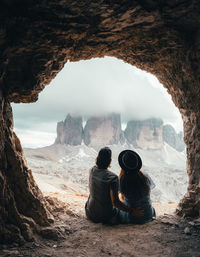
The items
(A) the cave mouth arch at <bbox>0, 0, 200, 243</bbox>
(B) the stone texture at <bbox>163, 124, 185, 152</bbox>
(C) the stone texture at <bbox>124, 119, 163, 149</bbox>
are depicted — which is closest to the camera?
(A) the cave mouth arch at <bbox>0, 0, 200, 243</bbox>

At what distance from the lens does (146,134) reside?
105m

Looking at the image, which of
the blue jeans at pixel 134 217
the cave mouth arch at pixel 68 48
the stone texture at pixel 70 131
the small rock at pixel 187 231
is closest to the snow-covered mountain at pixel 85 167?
the stone texture at pixel 70 131

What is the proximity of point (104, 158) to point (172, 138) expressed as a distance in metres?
129

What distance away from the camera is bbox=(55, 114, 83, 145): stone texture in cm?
9456

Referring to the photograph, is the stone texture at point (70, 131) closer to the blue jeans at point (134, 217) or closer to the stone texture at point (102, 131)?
the stone texture at point (102, 131)

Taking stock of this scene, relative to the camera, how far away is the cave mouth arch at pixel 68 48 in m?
3.80

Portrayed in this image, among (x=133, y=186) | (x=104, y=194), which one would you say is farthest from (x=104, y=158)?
(x=133, y=186)

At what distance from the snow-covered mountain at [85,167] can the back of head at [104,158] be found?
2205 cm

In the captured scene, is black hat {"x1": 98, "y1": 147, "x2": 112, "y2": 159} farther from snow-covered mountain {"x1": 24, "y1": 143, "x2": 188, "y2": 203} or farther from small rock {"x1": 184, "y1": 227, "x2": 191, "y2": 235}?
snow-covered mountain {"x1": 24, "y1": 143, "x2": 188, "y2": 203}

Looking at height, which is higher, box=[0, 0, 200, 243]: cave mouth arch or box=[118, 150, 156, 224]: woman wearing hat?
box=[0, 0, 200, 243]: cave mouth arch

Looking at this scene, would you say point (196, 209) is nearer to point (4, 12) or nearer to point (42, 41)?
point (42, 41)

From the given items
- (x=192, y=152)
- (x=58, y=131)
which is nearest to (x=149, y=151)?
(x=58, y=131)

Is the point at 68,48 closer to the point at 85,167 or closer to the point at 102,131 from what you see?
the point at 85,167

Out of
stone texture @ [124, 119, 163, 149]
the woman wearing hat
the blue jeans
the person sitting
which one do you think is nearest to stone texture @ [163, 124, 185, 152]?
stone texture @ [124, 119, 163, 149]
